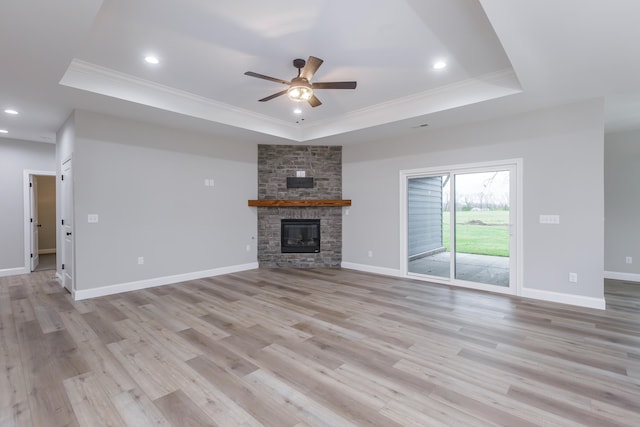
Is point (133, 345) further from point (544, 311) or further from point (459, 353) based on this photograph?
point (544, 311)

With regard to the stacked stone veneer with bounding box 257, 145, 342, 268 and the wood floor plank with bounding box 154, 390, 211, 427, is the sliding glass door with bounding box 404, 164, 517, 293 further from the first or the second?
the wood floor plank with bounding box 154, 390, 211, 427

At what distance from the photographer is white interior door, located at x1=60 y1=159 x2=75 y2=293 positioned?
448 cm

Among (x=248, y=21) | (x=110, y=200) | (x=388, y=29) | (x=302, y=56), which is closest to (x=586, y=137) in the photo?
(x=388, y=29)

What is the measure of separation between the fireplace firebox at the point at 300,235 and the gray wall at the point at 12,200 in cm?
529

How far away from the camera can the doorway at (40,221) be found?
5.97m

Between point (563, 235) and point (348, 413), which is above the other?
point (563, 235)

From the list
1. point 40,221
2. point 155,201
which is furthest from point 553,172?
point 40,221

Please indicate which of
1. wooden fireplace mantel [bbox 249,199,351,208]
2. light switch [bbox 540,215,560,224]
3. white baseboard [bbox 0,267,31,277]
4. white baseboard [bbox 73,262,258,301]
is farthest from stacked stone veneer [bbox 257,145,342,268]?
white baseboard [bbox 0,267,31,277]

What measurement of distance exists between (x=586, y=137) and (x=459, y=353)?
11.4 feet

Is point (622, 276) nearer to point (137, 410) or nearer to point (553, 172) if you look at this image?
point (553, 172)

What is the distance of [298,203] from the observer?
20.7ft

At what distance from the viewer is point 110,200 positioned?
4543 millimetres

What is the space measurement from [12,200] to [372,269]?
24.3 ft

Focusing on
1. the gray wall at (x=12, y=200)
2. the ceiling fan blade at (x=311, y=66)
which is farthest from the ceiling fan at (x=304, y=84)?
→ the gray wall at (x=12, y=200)
